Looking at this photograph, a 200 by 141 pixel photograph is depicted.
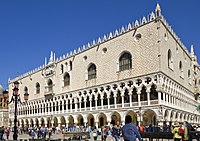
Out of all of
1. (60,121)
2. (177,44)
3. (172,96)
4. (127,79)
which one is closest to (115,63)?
(127,79)

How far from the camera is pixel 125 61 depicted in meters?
31.2

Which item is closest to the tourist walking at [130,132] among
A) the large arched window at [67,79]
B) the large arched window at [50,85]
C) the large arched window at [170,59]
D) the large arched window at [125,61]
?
the large arched window at [125,61]

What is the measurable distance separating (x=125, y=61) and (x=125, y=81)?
2.40m

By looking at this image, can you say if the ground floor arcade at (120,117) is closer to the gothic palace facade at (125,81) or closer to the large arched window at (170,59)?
the gothic palace facade at (125,81)

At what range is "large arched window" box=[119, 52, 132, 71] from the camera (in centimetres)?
3070

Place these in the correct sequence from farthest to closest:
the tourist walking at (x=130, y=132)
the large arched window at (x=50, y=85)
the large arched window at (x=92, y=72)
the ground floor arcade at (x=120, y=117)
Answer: the large arched window at (x=50, y=85)
the large arched window at (x=92, y=72)
the ground floor arcade at (x=120, y=117)
the tourist walking at (x=130, y=132)

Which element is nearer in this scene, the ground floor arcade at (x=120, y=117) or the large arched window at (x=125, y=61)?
the ground floor arcade at (x=120, y=117)

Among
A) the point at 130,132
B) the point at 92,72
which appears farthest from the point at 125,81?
the point at 130,132

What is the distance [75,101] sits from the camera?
3838 centimetres

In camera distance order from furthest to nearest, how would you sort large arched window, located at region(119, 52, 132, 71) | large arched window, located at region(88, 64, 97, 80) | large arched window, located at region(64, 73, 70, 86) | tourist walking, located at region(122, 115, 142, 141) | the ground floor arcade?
large arched window, located at region(64, 73, 70, 86)
large arched window, located at region(88, 64, 97, 80)
large arched window, located at region(119, 52, 132, 71)
the ground floor arcade
tourist walking, located at region(122, 115, 142, 141)

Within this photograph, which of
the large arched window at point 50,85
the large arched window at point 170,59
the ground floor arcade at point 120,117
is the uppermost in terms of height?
the large arched window at point 170,59

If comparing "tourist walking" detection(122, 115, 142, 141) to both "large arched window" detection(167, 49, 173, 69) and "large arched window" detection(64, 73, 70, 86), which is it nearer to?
"large arched window" detection(167, 49, 173, 69)

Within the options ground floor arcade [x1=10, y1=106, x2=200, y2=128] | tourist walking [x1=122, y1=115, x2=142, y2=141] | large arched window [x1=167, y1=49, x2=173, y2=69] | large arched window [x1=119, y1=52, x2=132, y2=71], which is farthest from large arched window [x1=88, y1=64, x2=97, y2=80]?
tourist walking [x1=122, y1=115, x2=142, y2=141]

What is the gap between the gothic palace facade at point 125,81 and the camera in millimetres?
28094
